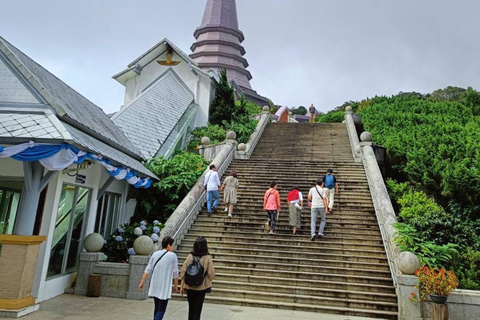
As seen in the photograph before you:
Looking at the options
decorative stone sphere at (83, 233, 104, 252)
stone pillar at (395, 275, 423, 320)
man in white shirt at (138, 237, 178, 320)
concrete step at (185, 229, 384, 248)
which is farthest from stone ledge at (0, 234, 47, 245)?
stone pillar at (395, 275, 423, 320)

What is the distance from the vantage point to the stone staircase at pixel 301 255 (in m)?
7.12

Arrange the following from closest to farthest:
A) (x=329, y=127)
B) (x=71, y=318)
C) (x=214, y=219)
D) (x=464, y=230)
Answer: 1. (x=71, y=318)
2. (x=464, y=230)
3. (x=214, y=219)
4. (x=329, y=127)

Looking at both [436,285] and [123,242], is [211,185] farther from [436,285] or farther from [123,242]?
[436,285]

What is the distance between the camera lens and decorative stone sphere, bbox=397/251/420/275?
6438 millimetres

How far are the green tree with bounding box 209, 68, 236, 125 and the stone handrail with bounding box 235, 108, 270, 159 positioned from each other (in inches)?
102

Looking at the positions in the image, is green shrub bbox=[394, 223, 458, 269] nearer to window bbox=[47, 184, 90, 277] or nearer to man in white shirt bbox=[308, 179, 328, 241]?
man in white shirt bbox=[308, 179, 328, 241]

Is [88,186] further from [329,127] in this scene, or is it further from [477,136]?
[329,127]

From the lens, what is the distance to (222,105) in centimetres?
Result: 2311

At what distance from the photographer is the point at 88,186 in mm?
8844

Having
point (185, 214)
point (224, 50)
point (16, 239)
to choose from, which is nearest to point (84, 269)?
point (16, 239)

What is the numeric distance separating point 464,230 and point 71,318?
863cm

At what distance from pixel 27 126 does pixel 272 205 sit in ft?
Answer: 19.5

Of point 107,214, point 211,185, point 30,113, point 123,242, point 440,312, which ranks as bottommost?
point 440,312

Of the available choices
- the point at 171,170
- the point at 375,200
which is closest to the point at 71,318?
the point at 171,170
